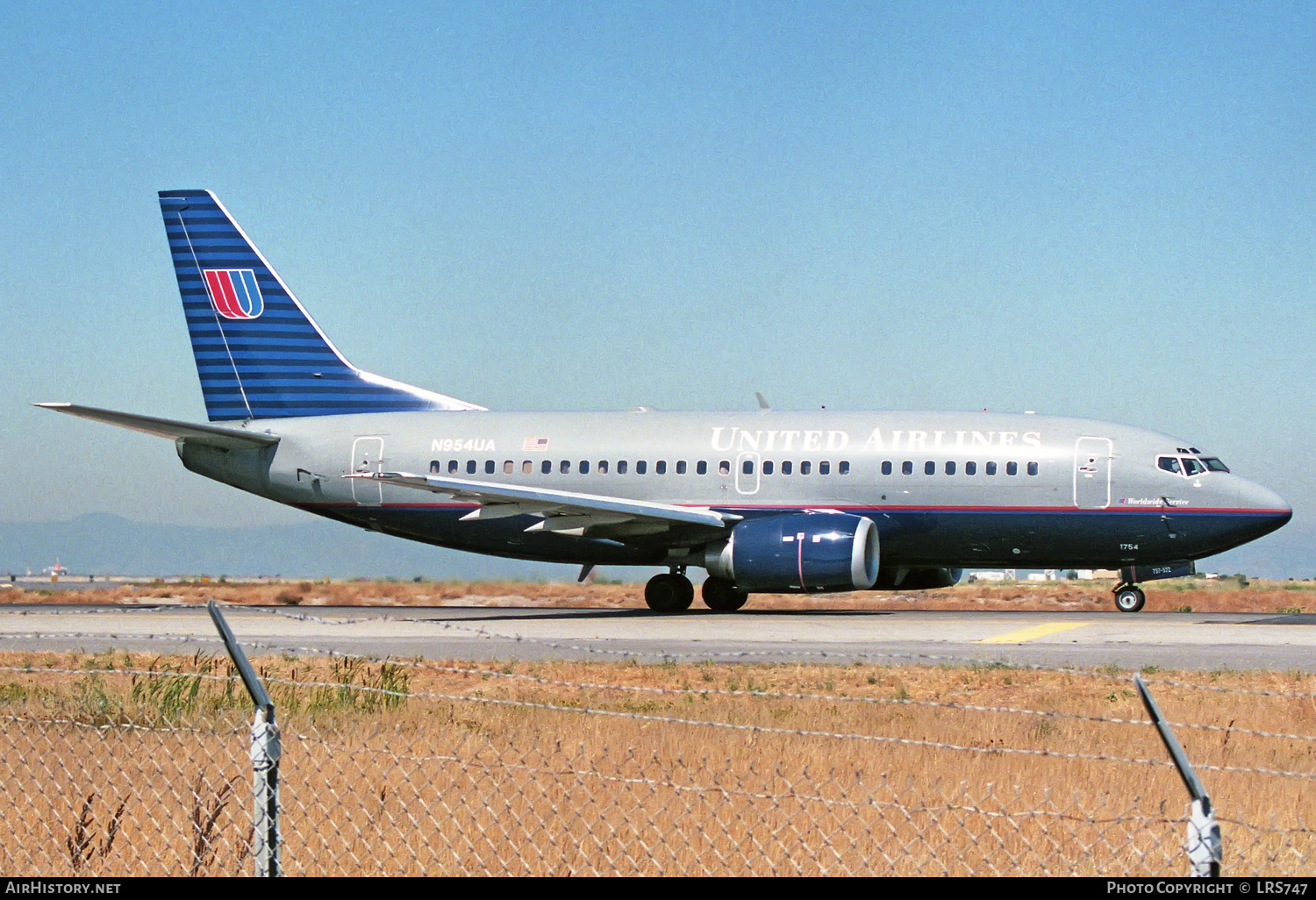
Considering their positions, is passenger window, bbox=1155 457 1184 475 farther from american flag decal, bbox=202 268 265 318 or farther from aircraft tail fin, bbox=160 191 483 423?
american flag decal, bbox=202 268 265 318

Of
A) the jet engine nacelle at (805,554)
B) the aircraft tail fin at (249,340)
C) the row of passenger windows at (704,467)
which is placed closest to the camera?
the jet engine nacelle at (805,554)

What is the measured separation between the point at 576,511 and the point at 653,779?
16.9m

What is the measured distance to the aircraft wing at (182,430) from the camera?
26.3 meters

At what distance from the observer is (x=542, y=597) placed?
3712 centimetres

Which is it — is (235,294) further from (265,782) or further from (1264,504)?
(265,782)

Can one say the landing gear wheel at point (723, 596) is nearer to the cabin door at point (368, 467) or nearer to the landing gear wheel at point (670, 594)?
the landing gear wheel at point (670, 594)

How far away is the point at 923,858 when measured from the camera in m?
6.97

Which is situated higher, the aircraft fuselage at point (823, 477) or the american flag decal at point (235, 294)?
the american flag decal at point (235, 294)

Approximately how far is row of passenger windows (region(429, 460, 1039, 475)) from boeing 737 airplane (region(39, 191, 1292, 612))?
35 millimetres

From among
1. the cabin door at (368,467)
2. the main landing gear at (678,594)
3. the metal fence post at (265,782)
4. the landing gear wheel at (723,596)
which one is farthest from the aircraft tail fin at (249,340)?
the metal fence post at (265,782)

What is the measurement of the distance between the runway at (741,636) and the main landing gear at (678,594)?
306 mm

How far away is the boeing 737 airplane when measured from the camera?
82.5 feet

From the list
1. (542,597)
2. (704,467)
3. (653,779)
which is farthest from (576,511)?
(653,779)

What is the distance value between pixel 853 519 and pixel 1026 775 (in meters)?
15.6
